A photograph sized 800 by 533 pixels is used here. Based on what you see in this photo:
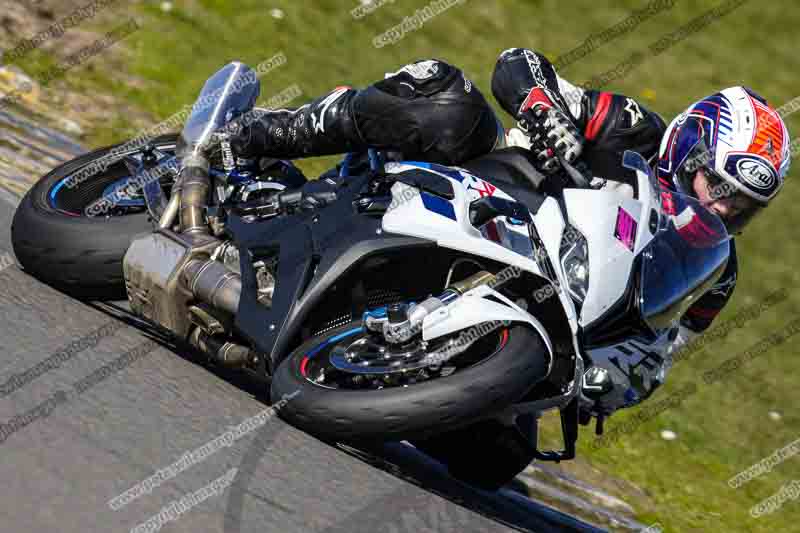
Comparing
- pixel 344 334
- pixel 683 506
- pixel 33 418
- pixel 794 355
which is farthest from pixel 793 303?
pixel 33 418

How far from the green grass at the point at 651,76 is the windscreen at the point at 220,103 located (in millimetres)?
2536

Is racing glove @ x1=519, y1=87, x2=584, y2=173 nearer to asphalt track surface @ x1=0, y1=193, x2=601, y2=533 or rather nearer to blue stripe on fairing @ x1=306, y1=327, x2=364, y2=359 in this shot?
blue stripe on fairing @ x1=306, y1=327, x2=364, y2=359

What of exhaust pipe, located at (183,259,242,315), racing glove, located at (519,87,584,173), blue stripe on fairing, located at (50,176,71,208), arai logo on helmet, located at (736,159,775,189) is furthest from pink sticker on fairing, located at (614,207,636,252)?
blue stripe on fairing, located at (50,176,71,208)

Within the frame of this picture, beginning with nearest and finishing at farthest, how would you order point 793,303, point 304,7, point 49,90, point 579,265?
point 579,265, point 49,90, point 793,303, point 304,7

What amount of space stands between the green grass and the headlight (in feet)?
7.70

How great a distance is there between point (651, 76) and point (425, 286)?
7397mm

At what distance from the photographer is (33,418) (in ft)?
12.7

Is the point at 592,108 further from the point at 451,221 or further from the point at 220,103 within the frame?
the point at 220,103

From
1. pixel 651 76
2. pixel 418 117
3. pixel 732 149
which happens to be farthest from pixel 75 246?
pixel 651 76

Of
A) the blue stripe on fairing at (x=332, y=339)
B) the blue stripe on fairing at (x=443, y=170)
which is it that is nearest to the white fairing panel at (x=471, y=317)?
the blue stripe on fairing at (x=332, y=339)

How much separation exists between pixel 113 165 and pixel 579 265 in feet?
8.38

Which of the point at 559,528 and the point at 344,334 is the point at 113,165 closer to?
the point at 344,334

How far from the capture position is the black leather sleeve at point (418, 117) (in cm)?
437

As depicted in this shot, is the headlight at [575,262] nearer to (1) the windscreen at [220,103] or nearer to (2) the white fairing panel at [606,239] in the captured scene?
(2) the white fairing panel at [606,239]
